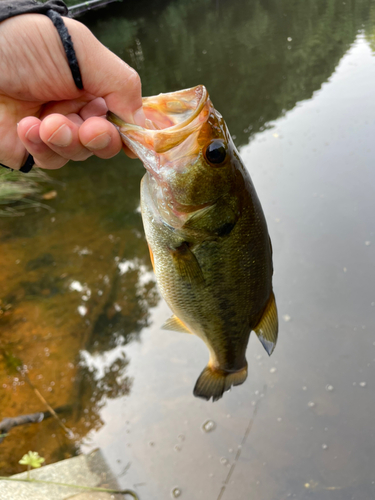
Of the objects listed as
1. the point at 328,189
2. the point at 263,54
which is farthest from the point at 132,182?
the point at 263,54

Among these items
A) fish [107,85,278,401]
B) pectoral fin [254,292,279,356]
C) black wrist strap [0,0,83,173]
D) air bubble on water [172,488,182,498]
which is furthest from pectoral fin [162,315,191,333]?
air bubble on water [172,488,182,498]

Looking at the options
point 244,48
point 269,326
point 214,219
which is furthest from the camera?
point 244,48

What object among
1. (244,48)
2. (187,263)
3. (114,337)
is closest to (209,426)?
(114,337)

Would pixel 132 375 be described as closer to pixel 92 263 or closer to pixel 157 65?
pixel 92 263

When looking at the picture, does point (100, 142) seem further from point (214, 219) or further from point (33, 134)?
point (214, 219)

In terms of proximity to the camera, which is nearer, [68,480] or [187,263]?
[187,263]

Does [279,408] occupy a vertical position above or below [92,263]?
below

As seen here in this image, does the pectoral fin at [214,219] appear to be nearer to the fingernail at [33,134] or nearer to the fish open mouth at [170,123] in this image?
the fish open mouth at [170,123]
